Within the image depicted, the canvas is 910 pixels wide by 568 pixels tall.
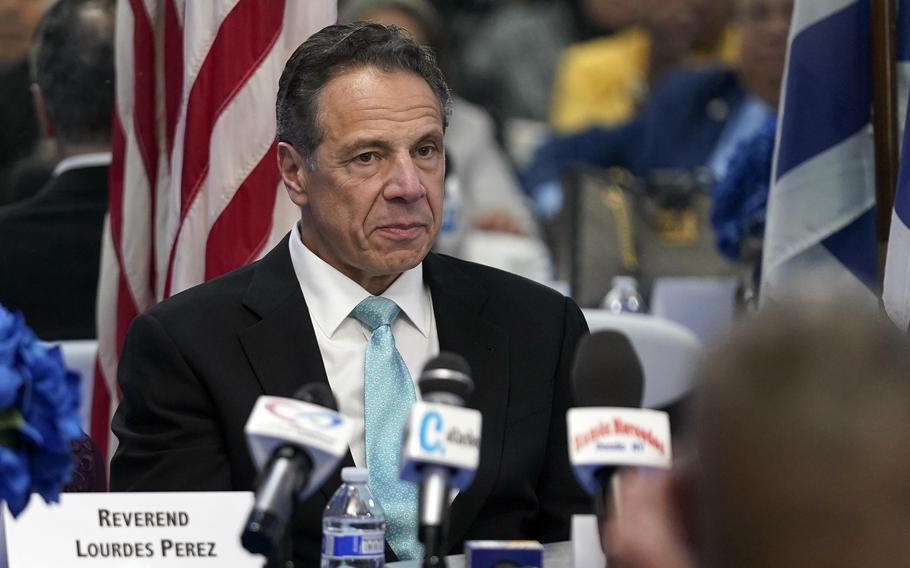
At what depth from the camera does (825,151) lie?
12.6ft

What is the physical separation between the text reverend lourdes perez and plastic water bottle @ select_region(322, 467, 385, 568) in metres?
0.18

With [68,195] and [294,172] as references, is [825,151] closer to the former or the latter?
[294,172]

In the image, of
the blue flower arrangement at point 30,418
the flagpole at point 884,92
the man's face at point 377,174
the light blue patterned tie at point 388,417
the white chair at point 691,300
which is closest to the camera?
the blue flower arrangement at point 30,418

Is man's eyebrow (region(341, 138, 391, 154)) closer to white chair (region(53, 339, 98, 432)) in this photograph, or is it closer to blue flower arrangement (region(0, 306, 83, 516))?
blue flower arrangement (region(0, 306, 83, 516))

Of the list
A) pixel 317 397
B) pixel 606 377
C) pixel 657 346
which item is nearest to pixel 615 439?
pixel 606 377

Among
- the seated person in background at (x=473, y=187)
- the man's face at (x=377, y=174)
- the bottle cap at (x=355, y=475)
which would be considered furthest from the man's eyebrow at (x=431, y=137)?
the seated person in background at (x=473, y=187)

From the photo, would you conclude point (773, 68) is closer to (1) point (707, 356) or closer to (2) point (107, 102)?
(2) point (107, 102)

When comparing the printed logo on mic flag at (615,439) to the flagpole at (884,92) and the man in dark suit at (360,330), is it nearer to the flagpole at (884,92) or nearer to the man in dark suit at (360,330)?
the man in dark suit at (360,330)

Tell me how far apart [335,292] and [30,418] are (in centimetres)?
121

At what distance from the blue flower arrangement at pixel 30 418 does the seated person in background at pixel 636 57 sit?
710cm

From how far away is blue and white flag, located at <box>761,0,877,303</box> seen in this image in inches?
149

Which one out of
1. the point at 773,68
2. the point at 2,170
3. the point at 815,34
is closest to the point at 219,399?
the point at 815,34

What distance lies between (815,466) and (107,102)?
3.65 metres

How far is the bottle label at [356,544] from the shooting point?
240 cm
